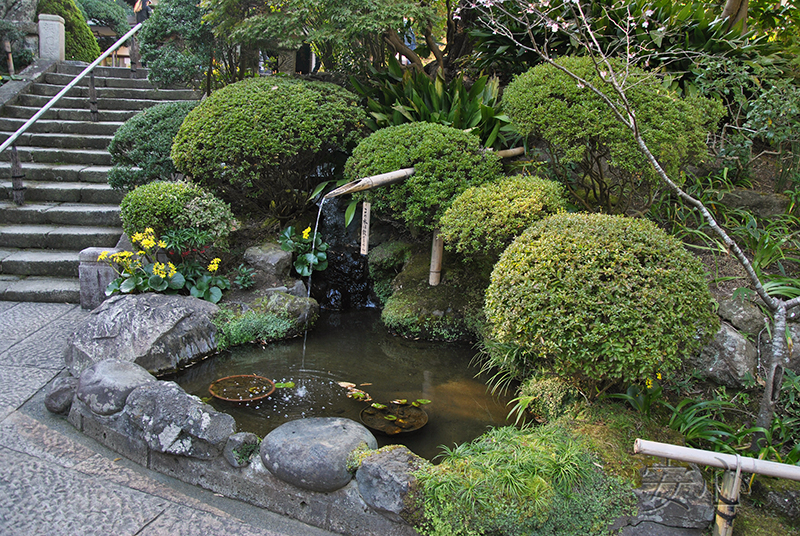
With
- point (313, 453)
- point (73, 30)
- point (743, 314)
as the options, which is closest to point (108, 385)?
point (313, 453)

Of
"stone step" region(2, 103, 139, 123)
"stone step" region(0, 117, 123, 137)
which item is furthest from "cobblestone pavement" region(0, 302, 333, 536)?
"stone step" region(2, 103, 139, 123)

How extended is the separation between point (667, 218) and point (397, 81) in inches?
159

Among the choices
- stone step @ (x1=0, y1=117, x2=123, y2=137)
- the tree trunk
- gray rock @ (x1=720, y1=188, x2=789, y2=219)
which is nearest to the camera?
gray rock @ (x1=720, y1=188, x2=789, y2=219)

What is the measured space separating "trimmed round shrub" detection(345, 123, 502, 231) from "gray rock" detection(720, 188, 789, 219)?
241cm

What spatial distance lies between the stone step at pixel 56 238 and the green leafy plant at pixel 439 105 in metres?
3.67

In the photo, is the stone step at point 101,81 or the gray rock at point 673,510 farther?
the stone step at point 101,81

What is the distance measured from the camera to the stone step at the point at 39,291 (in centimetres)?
591

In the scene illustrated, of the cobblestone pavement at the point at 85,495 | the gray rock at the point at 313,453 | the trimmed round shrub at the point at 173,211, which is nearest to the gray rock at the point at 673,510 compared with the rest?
the gray rock at the point at 313,453

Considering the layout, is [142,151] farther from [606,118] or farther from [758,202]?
[758,202]

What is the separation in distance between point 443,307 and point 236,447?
2.85m

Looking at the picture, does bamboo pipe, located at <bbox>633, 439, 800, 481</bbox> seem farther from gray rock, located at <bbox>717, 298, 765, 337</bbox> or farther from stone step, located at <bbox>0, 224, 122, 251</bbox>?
stone step, located at <bbox>0, 224, 122, 251</bbox>

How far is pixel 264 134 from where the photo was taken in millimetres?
5906

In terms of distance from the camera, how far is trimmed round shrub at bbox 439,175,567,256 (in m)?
4.45

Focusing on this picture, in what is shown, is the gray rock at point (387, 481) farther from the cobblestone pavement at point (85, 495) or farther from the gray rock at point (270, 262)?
the gray rock at point (270, 262)
